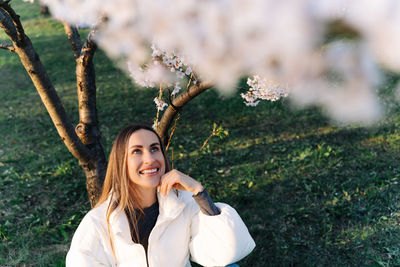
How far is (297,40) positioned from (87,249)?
1.88 m

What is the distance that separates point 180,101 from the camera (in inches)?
108

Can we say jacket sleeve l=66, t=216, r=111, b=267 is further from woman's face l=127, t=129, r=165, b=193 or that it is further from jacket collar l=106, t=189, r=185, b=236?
woman's face l=127, t=129, r=165, b=193

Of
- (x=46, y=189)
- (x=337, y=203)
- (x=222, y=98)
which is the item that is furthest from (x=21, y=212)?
(x=222, y=98)

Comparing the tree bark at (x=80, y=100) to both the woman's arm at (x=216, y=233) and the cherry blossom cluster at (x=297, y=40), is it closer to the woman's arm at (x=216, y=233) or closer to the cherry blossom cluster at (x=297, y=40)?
the woman's arm at (x=216, y=233)

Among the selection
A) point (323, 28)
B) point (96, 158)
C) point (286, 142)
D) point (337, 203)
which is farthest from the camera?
point (286, 142)

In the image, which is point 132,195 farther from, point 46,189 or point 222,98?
point 222,98

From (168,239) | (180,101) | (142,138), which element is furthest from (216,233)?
(180,101)

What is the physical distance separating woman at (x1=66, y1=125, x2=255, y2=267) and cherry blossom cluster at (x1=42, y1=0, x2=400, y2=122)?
4.68 ft

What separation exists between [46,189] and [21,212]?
0.50m

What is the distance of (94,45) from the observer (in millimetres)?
2672

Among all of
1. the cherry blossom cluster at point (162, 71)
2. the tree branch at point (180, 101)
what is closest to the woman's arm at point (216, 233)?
the tree branch at point (180, 101)

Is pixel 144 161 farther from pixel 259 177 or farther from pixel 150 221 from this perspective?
pixel 259 177

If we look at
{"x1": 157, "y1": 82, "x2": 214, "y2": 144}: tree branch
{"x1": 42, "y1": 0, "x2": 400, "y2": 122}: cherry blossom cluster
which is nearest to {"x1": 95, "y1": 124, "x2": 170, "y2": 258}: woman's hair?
{"x1": 157, "y1": 82, "x2": 214, "y2": 144}: tree branch

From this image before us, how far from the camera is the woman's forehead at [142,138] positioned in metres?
2.08
